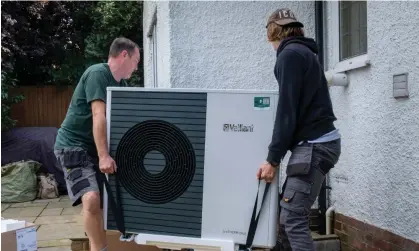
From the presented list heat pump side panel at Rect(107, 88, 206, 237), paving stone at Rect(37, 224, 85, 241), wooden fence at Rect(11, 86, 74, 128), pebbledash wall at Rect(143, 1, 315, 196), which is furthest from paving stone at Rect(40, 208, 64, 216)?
heat pump side panel at Rect(107, 88, 206, 237)

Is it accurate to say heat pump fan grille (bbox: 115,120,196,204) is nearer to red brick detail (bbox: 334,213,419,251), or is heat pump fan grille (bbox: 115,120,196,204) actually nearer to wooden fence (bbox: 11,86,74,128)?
red brick detail (bbox: 334,213,419,251)

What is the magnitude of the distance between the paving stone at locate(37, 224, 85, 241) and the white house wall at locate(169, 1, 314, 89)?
259 cm

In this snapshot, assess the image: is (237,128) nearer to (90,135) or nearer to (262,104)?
(262,104)

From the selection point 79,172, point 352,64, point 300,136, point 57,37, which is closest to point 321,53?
point 352,64

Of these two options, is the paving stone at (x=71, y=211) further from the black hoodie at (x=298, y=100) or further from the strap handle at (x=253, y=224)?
the black hoodie at (x=298, y=100)

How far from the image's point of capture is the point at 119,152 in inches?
111

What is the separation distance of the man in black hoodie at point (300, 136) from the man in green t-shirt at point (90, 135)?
3.53 ft

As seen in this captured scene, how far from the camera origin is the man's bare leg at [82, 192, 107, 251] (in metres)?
3.16

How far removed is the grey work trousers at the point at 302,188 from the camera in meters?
2.66

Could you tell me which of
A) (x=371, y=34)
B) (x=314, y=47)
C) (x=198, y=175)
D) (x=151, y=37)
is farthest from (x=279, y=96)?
(x=151, y=37)

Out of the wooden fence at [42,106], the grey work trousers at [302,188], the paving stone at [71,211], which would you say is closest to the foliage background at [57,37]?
the wooden fence at [42,106]

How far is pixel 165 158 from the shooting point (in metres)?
2.76

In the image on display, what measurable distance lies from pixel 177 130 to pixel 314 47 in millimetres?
931

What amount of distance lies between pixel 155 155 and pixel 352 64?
2.03 meters
